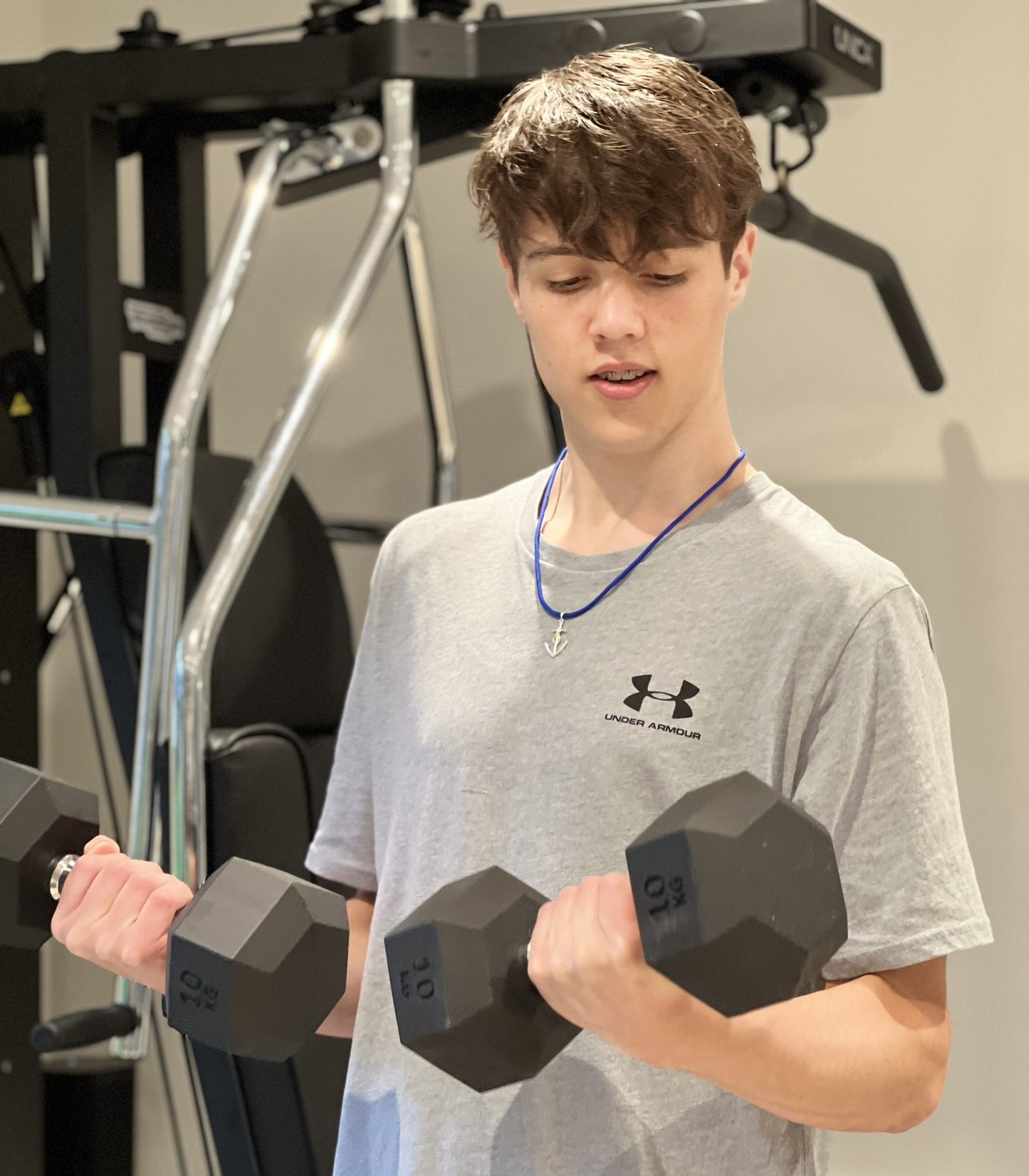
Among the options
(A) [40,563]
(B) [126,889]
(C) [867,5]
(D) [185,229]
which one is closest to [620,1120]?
(B) [126,889]

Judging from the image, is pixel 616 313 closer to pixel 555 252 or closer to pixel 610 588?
pixel 555 252

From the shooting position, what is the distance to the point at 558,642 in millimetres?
943

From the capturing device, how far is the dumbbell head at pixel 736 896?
24.5 inches

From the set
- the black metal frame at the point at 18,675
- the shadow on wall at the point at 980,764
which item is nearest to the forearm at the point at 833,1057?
the shadow on wall at the point at 980,764

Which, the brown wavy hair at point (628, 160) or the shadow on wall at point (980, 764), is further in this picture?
the shadow on wall at point (980, 764)

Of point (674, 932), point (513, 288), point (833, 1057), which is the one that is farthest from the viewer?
point (513, 288)

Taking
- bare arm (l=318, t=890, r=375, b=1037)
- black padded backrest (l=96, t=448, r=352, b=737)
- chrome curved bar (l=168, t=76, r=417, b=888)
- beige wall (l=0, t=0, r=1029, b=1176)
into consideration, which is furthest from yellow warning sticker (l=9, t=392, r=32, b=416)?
bare arm (l=318, t=890, r=375, b=1037)

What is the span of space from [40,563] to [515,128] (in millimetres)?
2143

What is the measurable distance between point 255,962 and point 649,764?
10.4 inches

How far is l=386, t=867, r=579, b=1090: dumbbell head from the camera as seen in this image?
715 mm

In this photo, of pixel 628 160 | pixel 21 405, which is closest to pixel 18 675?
pixel 21 405

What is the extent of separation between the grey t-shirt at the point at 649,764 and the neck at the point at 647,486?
0.02 metres

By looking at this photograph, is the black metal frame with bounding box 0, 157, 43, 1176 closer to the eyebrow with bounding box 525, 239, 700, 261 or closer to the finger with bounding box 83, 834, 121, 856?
the finger with bounding box 83, 834, 121, 856

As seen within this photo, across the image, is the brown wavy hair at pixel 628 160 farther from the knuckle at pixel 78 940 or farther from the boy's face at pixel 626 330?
the knuckle at pixel 78 940
